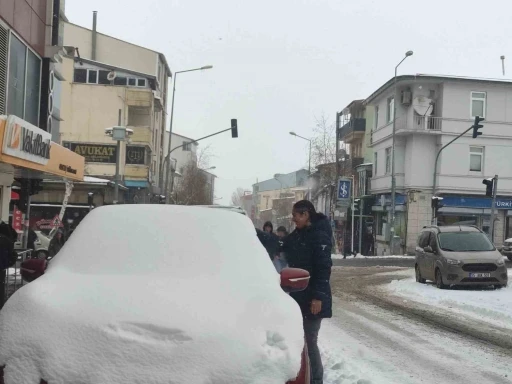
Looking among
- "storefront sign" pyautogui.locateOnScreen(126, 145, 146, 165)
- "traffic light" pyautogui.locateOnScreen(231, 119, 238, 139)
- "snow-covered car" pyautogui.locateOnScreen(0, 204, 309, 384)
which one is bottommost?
"snow-covered car" pyautogui.locateOnScreen(0, 204, 309, 384)

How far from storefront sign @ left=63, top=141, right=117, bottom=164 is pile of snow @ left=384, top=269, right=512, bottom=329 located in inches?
1270

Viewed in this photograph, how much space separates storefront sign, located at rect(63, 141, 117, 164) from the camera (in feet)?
157

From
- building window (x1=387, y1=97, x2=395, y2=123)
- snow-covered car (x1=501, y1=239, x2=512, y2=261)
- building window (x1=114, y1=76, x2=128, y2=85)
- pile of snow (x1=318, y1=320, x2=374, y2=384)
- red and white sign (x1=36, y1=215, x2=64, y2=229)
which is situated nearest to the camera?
pile of snow (x1=318, y1=320, x2=374, y2=384)

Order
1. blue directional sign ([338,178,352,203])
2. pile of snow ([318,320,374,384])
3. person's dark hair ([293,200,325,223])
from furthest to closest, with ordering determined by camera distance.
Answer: blue directional sign ([338,178,352,203]), pile of snow ([318,320,374,384]), person's dark hair ([293,200,325,223])

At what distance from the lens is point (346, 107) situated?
59.3 meters

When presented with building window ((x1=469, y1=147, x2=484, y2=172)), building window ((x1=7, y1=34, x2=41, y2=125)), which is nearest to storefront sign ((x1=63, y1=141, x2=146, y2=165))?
building window ((x1=469, y1=147, x2=484, y2=172))

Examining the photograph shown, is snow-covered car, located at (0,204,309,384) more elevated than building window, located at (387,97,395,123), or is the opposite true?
building window, located at (387,97,395,123)

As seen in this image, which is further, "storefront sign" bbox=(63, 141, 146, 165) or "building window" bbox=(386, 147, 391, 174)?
"storefront sign" bbox=(63, 141, 146, 165)

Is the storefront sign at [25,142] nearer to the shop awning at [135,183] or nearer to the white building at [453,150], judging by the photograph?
the white building at [453,150]

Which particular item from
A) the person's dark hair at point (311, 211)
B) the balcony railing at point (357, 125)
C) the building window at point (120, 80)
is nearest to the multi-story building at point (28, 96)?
the person's dark hair at point (311, 211)

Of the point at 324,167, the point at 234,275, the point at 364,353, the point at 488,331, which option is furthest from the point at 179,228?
the point at 324,167

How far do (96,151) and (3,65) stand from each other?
34196mm

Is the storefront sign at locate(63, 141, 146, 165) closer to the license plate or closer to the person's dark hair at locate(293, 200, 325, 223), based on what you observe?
the license plate

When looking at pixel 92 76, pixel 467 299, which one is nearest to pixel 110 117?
pixel 92 76
